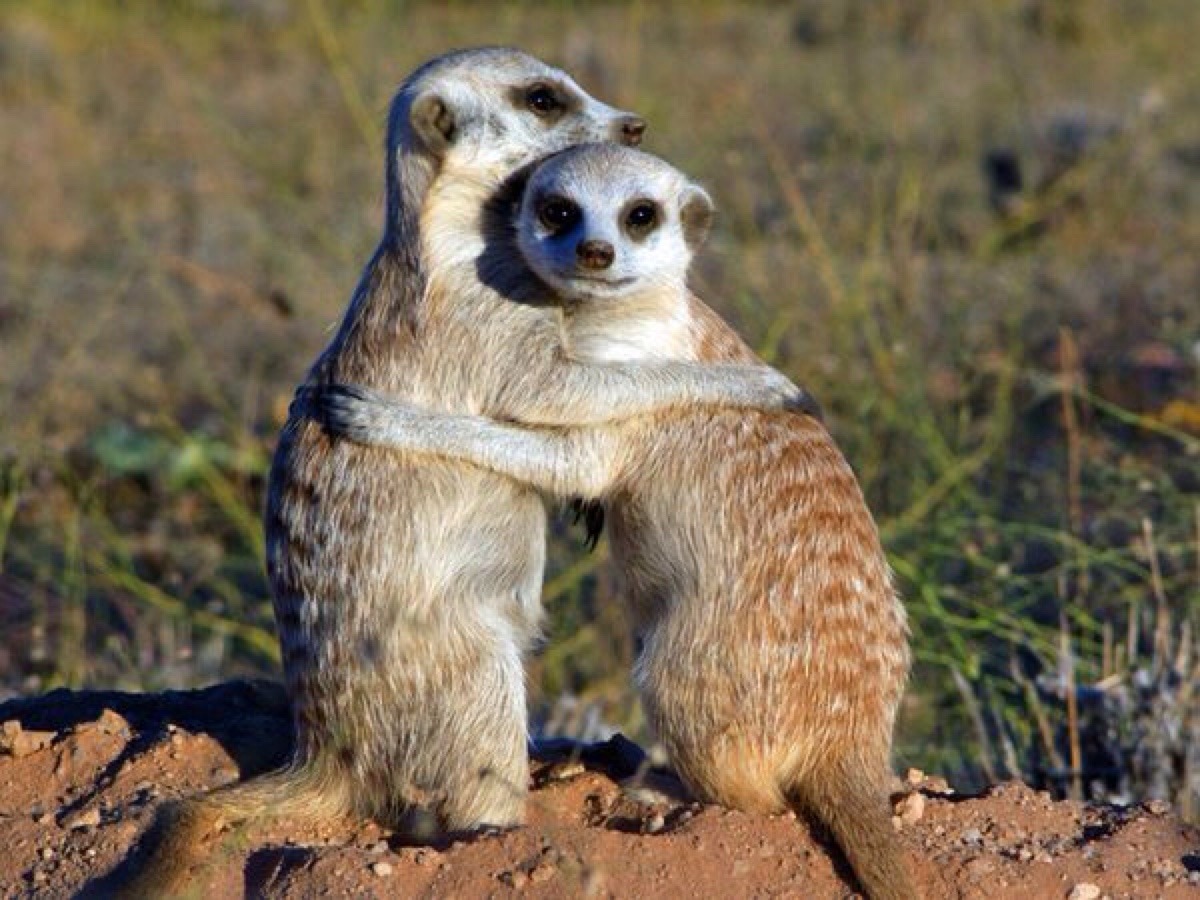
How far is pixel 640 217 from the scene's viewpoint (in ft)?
11.9

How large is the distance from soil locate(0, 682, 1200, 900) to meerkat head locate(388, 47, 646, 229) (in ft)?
3.81

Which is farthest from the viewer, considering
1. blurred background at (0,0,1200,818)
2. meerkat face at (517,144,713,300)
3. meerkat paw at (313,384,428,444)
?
blurred background at (0,0,1200,818)

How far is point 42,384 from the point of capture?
28.4ft

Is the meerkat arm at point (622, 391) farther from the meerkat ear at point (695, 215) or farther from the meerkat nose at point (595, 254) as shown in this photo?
the meerkat ear at point (695, 215)

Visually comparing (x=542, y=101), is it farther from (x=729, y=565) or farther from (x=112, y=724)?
(x=112, y=724)

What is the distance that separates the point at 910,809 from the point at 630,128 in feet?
4.99

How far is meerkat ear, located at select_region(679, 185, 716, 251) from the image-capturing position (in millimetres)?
3812

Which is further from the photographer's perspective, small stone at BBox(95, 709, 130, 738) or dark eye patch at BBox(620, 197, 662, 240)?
dark eye patch at BBox(620, 197, 662, 240)

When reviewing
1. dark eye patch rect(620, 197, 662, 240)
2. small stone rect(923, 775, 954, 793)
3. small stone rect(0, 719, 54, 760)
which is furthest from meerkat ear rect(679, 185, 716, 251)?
small stone rect(0, 719, 54, 760)

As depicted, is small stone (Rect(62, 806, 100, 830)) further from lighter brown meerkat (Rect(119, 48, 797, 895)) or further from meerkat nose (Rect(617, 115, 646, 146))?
meerkat nose (Rect(617, 115, 646, 146))

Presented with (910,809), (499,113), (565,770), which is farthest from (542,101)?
(910,809)

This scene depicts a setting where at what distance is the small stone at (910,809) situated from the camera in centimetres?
327

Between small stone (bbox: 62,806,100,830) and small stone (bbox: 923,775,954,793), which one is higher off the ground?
small stone (bbox: 923,775,954,793)

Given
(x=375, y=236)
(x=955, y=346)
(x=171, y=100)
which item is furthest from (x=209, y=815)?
(x=171, y=100)
